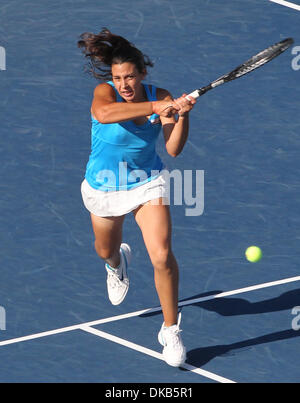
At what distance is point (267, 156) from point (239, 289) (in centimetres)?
235

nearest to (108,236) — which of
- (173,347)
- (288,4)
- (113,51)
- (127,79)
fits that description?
(173,347)

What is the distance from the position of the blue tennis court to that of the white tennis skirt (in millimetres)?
1076

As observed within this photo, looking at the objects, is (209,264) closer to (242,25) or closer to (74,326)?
(74,326)

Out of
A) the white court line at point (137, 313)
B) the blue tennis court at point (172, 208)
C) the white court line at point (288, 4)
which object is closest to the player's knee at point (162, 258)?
the blue tennis court at point (172, 208)

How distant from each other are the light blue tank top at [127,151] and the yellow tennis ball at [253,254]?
181 centimetres

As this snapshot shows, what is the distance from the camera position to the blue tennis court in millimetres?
9938

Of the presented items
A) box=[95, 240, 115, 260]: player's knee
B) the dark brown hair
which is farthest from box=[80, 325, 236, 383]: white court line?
the dark brown hair

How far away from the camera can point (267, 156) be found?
12.7 meters

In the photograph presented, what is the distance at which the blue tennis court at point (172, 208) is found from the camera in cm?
994

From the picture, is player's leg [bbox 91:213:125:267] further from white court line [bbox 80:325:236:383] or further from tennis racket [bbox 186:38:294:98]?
tennis racket [bbox 186:38:294:98]

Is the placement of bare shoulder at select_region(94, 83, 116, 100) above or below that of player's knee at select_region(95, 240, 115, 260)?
above

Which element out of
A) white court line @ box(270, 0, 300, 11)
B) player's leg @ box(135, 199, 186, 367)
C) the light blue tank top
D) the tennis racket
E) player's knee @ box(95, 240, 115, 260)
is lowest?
player's leg @ box(135, 199, 186, 367)

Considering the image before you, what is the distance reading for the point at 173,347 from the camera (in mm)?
9617

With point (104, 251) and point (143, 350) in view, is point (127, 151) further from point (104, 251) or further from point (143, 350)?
point (143, 350)
